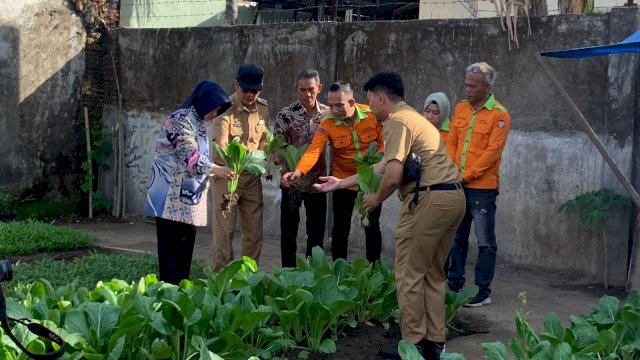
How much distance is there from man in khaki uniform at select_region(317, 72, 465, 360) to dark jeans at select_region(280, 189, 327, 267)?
1.99 meters

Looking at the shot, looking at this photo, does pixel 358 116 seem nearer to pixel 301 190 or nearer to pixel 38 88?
pixel 301 190

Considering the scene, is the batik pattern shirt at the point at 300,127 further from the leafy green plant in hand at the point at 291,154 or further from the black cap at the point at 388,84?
the black cap at the point at 388,84

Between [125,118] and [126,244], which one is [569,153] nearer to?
[126,244]

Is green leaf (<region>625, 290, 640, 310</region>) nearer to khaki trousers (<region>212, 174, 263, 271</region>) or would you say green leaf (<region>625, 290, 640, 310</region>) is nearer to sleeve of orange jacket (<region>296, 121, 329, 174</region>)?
sleeve of orange jacket (<region>296, 121, 329, 174</region>)

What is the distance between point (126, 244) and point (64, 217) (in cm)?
238

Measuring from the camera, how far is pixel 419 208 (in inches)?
223

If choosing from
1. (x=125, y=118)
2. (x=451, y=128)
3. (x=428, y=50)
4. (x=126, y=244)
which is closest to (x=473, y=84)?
(x=451, y=128)

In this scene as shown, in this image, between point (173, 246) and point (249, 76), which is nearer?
point (173, 246)

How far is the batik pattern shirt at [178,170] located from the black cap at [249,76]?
2.74 feet

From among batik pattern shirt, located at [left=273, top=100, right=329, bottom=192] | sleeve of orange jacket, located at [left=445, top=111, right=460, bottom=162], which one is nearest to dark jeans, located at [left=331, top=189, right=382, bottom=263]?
batik pattern shirt, located at [left=273, top=100, right=329, bottom=192]

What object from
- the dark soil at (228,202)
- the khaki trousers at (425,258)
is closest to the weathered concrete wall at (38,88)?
the dark soil at (228,202)

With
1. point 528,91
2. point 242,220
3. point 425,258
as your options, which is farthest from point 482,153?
point 242,220

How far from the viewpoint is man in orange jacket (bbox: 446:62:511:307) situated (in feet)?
24.1

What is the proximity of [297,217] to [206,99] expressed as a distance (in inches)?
67.7
